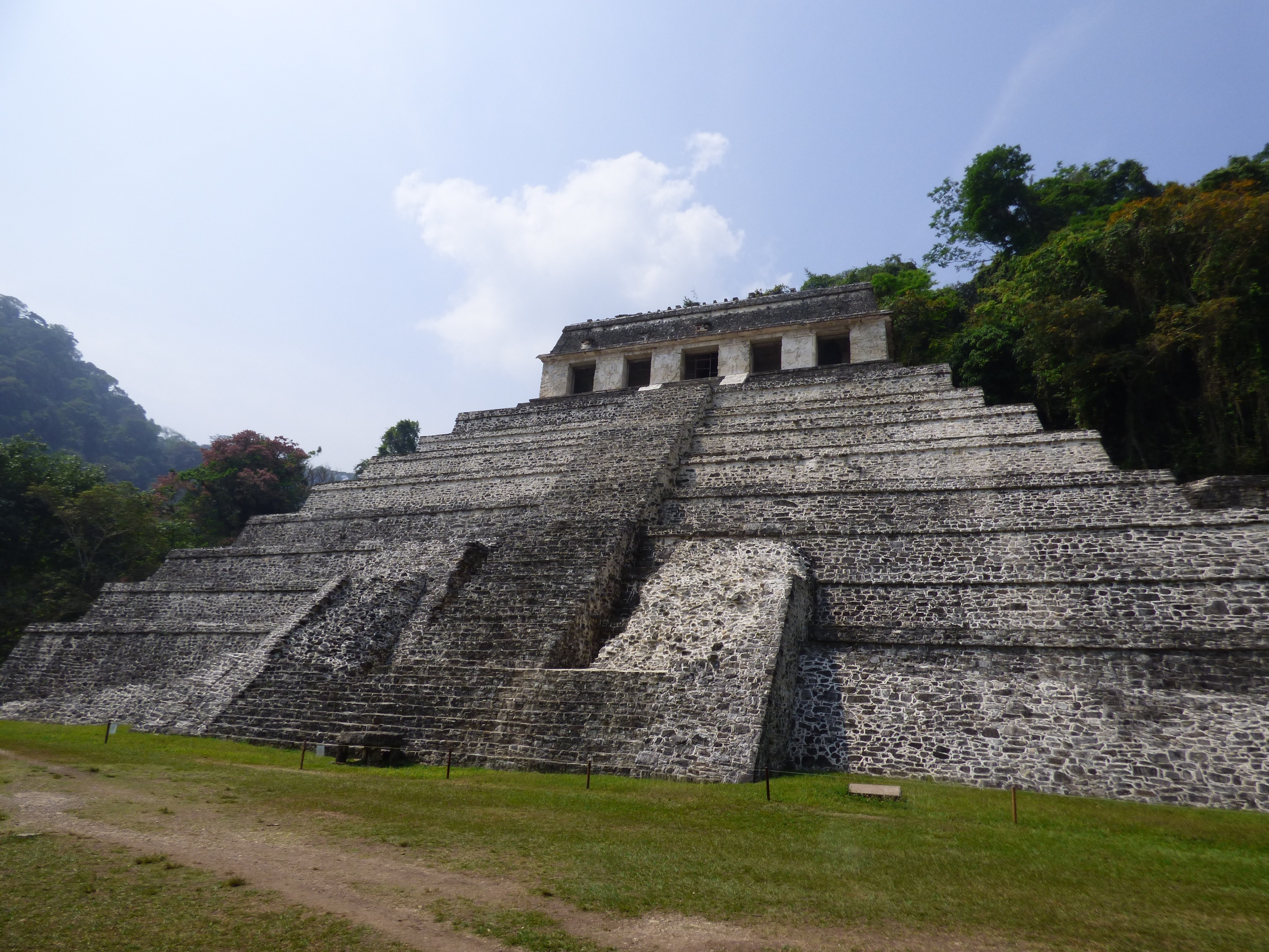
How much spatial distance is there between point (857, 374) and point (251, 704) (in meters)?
14.6

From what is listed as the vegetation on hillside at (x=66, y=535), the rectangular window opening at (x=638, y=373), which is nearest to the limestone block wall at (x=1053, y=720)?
the rectangular window opening at (x=638, y=373)

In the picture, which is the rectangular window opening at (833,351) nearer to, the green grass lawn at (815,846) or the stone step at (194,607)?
the stone step at (194,607)

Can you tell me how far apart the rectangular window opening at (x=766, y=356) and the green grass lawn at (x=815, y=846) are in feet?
50.1

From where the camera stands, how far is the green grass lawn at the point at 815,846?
12.4 ft

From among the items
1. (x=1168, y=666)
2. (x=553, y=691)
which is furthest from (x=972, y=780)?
Result: (x=553, y=691)

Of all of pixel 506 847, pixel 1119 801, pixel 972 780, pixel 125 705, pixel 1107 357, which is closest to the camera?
pixel 506 847

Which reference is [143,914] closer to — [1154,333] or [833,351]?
[1154,333]

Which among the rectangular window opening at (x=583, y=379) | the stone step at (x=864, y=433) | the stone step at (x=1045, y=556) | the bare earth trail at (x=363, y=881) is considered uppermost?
the rectangular window opening at (x=583, y=379)

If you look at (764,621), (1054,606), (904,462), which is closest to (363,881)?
(764,621)

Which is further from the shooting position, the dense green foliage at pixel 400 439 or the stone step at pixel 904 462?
the dense green foliage at pixel 400 439

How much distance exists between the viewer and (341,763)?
7719 millimetres

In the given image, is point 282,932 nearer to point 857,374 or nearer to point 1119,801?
point 1119,801

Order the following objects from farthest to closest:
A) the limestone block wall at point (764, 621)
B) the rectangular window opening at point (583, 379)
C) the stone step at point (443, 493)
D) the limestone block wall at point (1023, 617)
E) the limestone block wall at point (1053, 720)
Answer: the rectangular window opening at point (583, 379) → the stone step at point (443, 493) → the limestone block wall at point (764, 621) → the limestone block wall at point (1023, 617) → the limestone block wall at point (1053, 720)

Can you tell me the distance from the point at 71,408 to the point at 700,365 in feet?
179
